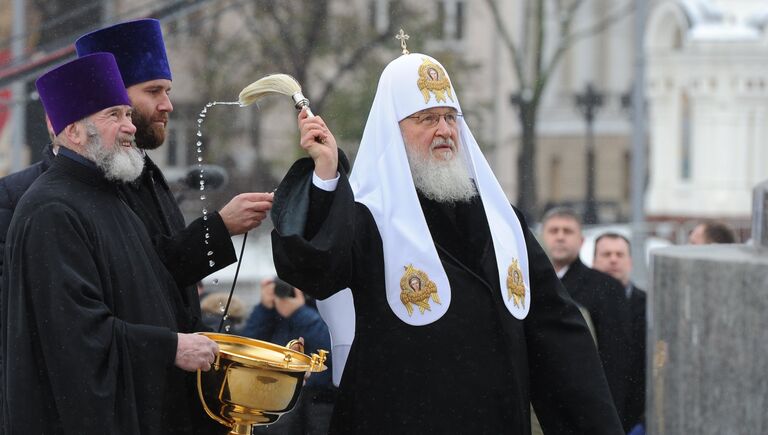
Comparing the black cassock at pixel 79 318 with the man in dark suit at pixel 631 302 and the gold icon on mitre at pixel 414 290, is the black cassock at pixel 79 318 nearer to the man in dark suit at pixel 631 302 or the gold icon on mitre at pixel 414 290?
the gold icon on mitre at pixel 414 290

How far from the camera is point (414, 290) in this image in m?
4.63

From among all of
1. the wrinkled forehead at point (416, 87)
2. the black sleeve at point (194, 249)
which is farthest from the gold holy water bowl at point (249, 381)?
the wrinkled forehead at point (416, 87)

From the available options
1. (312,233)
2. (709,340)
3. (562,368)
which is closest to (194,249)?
(312,233)

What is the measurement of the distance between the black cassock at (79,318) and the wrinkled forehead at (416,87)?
94 centimetres

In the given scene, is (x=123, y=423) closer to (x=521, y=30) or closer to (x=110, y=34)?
(x=110, y=34)

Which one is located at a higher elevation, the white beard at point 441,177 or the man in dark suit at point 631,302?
the white beard at point 441,177

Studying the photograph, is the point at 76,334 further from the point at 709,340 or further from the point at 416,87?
the point at 709,340

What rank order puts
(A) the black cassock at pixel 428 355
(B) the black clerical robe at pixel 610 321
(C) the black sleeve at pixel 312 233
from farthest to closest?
(B) the black clerical robe at pixel 610 321, (A) the black cassock at pixel 428 355, (C) the black sleeve at pixel 312 233

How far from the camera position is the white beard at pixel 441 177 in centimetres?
477

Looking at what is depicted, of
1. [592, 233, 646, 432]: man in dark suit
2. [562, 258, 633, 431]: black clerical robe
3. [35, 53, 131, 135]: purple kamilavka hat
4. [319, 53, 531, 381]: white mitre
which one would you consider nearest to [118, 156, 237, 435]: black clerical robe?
[35, 53, 131, 135]: purple kamilavka hat

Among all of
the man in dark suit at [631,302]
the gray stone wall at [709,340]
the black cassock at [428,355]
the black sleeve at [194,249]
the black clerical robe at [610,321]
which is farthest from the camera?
the man in dark suit at [631,302]

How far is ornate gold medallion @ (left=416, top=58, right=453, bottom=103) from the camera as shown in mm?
4848

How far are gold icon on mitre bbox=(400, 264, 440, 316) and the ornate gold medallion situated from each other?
0.57m

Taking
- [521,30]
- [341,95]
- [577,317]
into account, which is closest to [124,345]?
[577,317]
